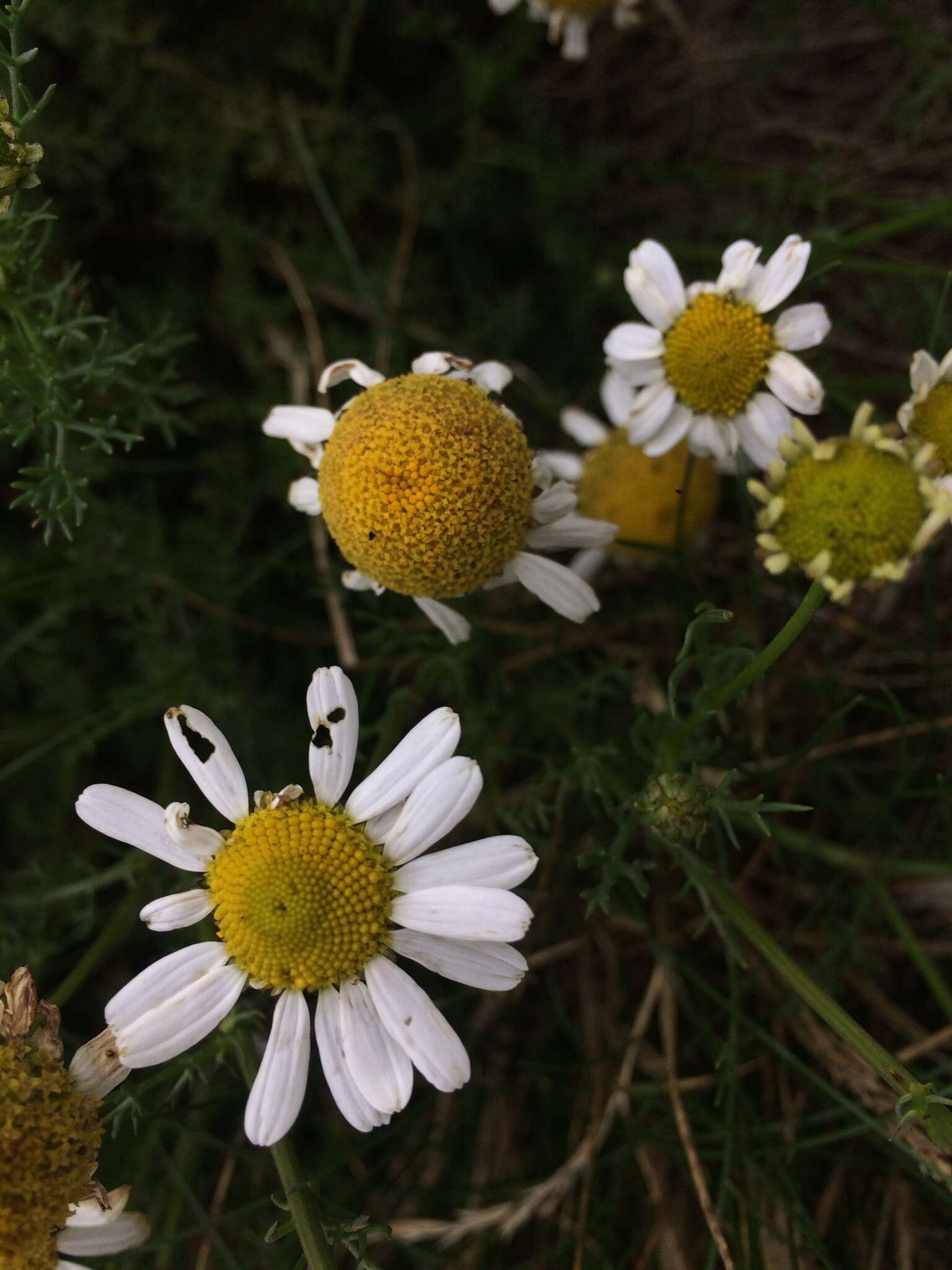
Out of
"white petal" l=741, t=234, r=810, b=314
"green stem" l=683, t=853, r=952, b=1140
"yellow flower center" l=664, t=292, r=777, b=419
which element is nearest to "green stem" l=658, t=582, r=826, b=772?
"green stem" l=683, t=853, r=952, b=1140

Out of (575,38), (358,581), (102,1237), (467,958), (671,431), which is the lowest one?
(102,1237)

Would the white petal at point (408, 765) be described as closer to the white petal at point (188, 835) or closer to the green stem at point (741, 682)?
the white petal at point (188, 835)

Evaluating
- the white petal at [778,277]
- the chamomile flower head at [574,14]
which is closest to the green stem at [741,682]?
the white petal at [778,277]

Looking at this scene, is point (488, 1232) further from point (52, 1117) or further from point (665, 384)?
point (665, 384)

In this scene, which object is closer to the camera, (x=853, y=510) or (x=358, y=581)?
(x=853, y=510)

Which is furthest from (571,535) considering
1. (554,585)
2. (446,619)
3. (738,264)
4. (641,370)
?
(738,264)

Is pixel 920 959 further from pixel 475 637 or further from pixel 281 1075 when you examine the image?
pixel 281 1075

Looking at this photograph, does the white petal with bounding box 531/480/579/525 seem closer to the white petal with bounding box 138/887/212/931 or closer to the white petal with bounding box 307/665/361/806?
the white petal with bounding box 307/665/361/806
